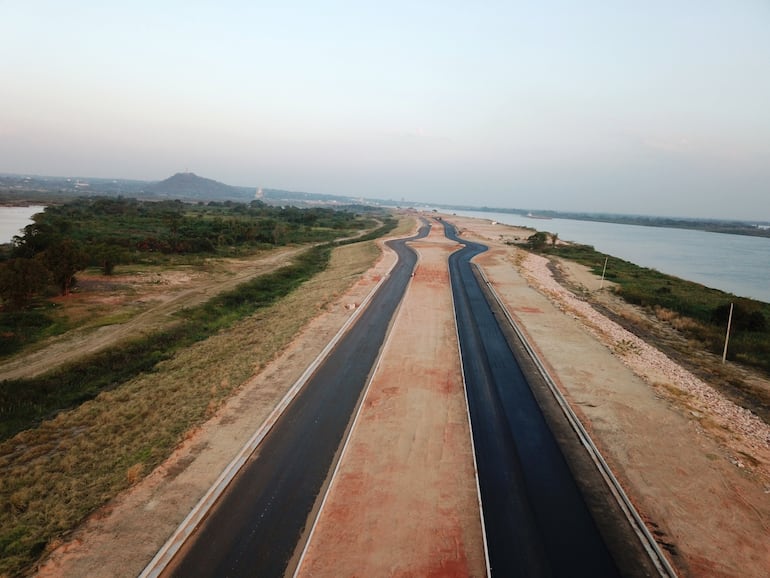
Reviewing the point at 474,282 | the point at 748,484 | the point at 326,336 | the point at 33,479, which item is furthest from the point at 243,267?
the point at 748,484

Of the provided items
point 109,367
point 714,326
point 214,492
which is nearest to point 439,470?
point 214,492

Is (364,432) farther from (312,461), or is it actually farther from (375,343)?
(375,343)

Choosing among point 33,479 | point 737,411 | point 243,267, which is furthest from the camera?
point 243,267

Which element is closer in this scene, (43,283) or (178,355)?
(178,355)

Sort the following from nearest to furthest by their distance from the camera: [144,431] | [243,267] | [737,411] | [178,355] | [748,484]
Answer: [748,484]
[144,431]
[737,411]
[178,355]
[243,267]

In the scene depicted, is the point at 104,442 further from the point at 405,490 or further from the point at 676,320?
the point at 676,320

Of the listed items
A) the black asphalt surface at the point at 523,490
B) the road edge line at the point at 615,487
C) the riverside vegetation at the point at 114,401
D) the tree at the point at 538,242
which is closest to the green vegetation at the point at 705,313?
the road edge line at the point at 615,487

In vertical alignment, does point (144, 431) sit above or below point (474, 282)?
below
